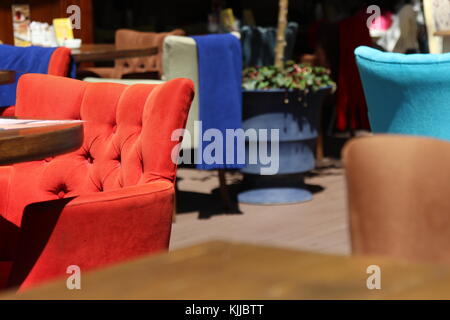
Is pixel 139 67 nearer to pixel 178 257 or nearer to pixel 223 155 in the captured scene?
pixel 223 155

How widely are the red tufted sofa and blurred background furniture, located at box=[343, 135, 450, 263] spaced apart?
1.00 metres

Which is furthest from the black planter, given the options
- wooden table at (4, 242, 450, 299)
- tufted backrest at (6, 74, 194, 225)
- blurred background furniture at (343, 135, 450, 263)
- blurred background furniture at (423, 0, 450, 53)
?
wooden table at (4, 242, 450, 299)

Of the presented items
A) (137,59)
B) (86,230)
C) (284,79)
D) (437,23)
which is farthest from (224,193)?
(86,230)

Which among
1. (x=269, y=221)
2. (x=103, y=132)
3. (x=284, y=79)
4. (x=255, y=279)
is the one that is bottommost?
(x=269, y=221)

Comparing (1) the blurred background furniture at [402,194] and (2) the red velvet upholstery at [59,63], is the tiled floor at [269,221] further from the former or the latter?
(1) the blurred background furniture at [402,194]

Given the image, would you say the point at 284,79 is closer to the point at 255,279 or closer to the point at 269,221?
the point at 269,221

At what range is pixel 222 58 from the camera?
5113mm

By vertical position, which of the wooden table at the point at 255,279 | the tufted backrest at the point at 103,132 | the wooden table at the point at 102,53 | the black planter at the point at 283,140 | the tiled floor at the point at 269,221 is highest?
the wooden table at the point at 255,279

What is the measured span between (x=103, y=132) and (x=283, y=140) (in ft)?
9.31

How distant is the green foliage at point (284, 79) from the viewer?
5375mm

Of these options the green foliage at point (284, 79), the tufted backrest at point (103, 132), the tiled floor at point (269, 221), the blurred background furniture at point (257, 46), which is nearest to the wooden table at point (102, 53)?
the green foliage at point (284, 79)

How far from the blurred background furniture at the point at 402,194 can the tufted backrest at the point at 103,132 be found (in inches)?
47.3

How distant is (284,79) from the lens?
5383 mm

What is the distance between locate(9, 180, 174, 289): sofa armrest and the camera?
2.13m
